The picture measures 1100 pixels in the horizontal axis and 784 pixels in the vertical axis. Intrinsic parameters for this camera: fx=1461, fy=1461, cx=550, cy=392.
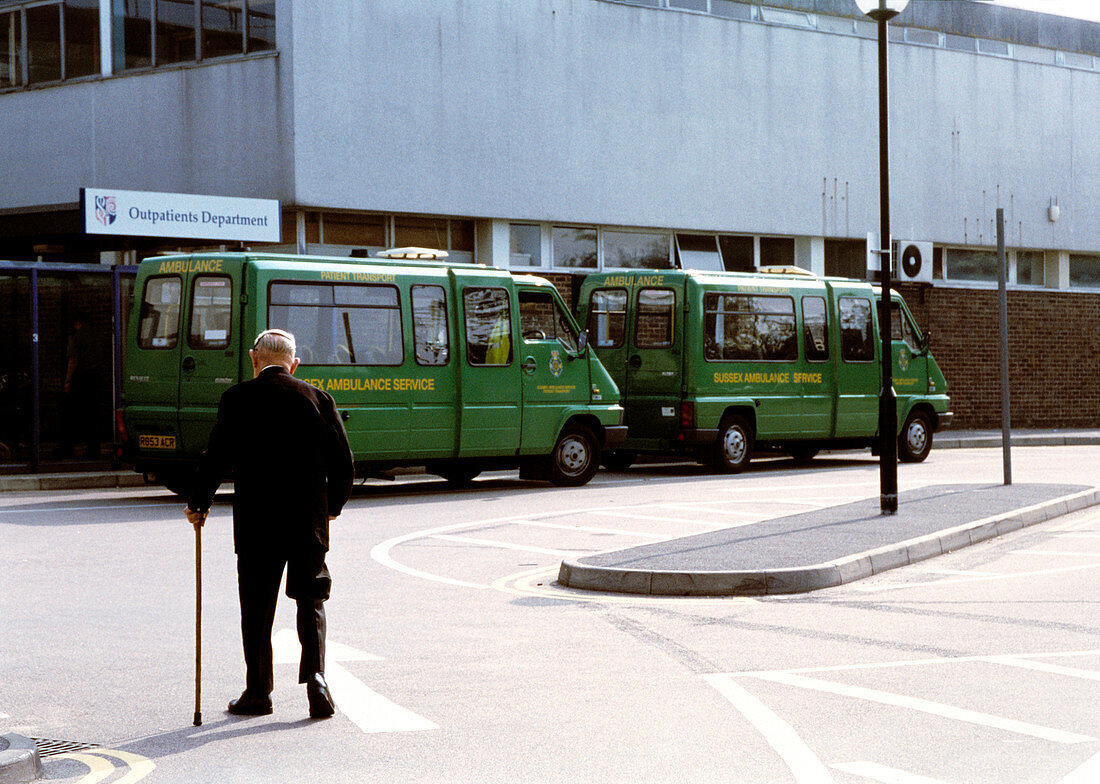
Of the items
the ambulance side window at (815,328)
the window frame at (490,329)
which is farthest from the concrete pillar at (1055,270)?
the window frame at (490,329)

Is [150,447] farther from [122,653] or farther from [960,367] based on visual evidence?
[960,367]

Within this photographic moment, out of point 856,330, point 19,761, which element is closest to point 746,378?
point 856,330

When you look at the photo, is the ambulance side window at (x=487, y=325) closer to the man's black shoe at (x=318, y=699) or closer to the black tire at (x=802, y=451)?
the black tire at (x=802, y=451)

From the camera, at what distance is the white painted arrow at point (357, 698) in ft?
19.5

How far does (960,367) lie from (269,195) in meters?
15.2

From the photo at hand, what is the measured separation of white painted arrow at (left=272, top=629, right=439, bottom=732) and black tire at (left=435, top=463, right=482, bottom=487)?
9971mm

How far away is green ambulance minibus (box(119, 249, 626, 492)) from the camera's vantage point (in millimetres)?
15516

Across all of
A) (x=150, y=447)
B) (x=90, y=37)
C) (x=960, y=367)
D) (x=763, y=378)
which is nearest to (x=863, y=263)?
(x=960, y=367)

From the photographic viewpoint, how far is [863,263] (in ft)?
96.9

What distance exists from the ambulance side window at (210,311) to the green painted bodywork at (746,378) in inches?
249

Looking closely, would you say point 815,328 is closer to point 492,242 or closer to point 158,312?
point 492,242

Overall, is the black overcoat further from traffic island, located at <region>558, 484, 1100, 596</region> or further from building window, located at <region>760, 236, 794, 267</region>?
building window, located at <region>760, 236, 794, 267</region>

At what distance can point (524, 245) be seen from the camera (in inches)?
993

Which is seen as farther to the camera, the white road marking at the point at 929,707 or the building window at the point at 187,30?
the building window at the point at 187,30
